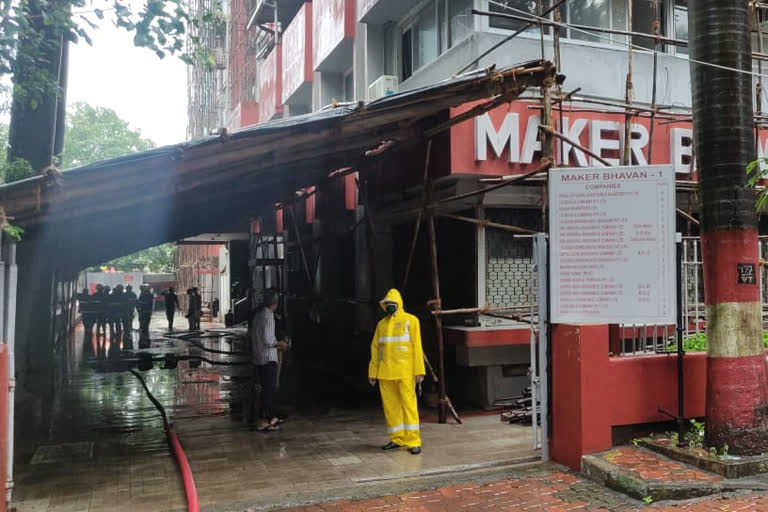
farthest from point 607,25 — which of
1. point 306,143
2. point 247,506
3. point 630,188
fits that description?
point 247,506

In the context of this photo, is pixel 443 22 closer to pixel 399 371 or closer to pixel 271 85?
pixel 399 371

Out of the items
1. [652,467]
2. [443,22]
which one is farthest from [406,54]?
[652,467]

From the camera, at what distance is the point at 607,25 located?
35.6ft

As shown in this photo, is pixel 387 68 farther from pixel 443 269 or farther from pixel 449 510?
pixel 449 510

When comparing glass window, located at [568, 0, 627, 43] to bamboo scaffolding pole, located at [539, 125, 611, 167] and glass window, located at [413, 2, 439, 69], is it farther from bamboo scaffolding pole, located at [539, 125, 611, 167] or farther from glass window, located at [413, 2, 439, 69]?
bamboo scaffolding pole, located at [539, 125, 611, 167]

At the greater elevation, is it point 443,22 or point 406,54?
point 406,54

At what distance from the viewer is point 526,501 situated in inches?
222

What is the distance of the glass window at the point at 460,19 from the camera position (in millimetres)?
10531

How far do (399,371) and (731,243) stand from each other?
358 centimetres

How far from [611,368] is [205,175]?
449cm

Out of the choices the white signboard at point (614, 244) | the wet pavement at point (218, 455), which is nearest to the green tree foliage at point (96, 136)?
the wet pavement at point (218, 455)

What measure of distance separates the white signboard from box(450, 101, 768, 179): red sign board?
269 centimetres

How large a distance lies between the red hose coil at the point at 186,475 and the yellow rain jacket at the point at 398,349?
2232 millimetres

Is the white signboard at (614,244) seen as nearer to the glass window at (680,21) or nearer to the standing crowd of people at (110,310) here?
the glass window at (680,21)
